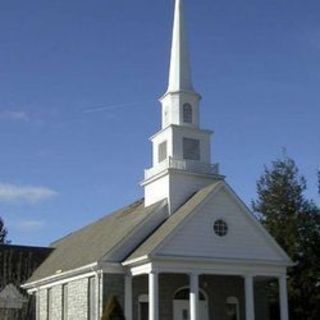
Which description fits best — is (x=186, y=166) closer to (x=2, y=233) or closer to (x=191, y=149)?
(x=191, y=149)

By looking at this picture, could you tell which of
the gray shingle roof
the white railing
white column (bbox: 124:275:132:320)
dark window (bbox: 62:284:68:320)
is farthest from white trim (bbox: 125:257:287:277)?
dark window (bbox: 62:284:68:320)

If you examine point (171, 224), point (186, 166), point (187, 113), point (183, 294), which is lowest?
point (183, 294)

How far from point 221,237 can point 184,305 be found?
3.88 m

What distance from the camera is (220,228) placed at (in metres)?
31.6

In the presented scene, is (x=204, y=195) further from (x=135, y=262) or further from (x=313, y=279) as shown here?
(x=313, y=279)

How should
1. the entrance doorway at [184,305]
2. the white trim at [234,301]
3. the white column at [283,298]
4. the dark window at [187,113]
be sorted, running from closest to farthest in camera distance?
1. the white column at [283,298]
2. the entrance doorway at [184,305]
3. the white trim at [234,301]
4. the dark window at [187,113]

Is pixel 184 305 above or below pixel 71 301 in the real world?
below

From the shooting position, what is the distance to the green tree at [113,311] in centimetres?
2867

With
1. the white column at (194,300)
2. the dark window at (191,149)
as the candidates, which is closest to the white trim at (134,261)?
the white column at (194,300)

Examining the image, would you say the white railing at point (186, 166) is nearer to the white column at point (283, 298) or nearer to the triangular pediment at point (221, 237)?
the triangular pediment at point (221, 237)

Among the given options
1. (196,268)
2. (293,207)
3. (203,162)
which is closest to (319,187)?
(293,207)

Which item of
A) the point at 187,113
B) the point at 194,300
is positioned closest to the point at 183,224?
the point at 194,300

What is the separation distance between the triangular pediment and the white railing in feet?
8.24

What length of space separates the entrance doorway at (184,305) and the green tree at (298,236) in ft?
31.1
